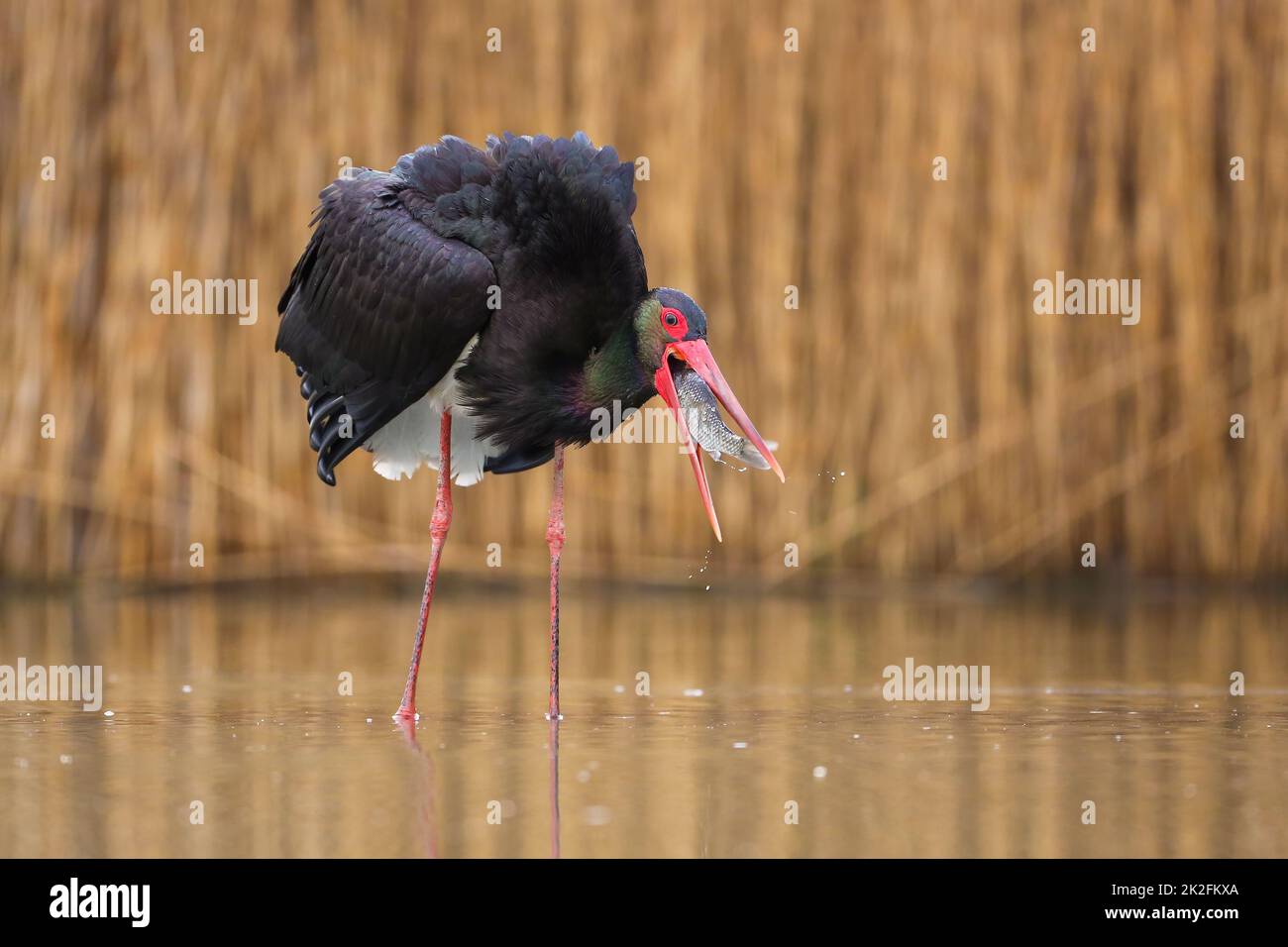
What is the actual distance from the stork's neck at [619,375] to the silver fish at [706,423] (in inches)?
4.8

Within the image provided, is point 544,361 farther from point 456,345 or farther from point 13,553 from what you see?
point 13,553

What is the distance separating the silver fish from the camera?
20.7 ft

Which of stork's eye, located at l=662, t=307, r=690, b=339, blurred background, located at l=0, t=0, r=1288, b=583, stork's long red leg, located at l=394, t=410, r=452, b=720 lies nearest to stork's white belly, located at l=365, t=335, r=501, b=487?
stork's long red leg, located at l=394, t=410, r=452, b=720

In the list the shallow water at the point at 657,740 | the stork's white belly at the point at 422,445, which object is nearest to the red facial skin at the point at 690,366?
the shallow water at the point at 657,740

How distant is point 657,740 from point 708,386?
1.16 m

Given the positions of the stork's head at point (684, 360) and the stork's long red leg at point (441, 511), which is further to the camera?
the stork's long red leg at point (441, 511)

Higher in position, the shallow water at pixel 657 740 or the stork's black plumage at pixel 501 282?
the stork's black plumage at pixel 501 282

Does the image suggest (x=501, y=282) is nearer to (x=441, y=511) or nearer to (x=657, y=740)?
(x=441, y=511)

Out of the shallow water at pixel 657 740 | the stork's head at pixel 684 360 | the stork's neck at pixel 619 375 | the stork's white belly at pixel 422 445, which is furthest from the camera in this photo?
the stork's white belly at pixel 422 445

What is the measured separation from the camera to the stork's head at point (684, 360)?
6.35m

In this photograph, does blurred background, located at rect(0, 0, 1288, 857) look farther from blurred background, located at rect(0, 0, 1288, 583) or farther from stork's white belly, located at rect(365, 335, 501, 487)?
stork's white belly, located at rect(365, 335, 501, 487)

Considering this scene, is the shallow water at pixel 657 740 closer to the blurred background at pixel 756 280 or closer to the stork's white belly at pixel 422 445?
the stork's white belly at pixel 422 445
